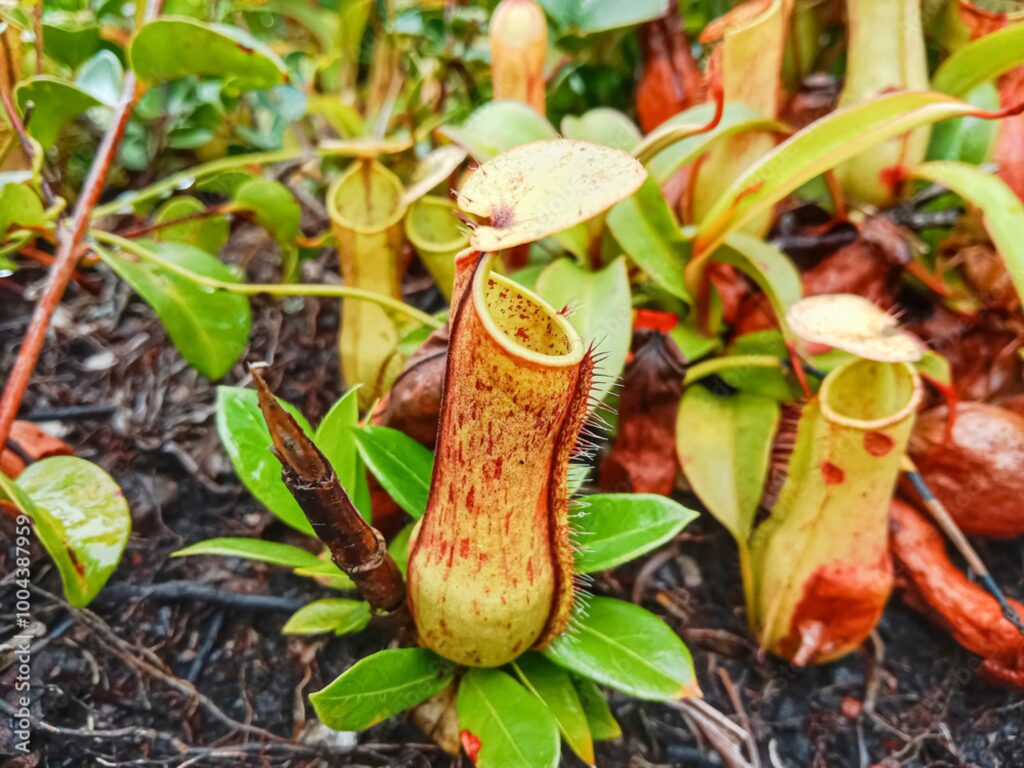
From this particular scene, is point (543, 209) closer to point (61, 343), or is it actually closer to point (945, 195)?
point (945, 195)

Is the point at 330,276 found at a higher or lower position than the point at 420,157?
lower

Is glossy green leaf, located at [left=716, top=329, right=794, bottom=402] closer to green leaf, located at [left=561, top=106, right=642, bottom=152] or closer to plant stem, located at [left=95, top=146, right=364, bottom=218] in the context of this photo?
green leaf, located at [left=561, top=106, right=642, bottom=152]

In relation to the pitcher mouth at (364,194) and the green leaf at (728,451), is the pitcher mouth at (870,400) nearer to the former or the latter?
the green leaf at (728,451)

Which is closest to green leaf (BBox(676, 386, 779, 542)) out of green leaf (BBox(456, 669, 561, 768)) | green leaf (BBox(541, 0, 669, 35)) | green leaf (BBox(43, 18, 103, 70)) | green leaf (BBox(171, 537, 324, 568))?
green leaf (BBox(456, 669, 561, 768))

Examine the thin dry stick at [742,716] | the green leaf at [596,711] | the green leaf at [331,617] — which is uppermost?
the green leaf at [331,617]

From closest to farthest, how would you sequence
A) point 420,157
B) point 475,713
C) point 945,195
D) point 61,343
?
point 475,713, point 945,195, point 61,343, point 420,157

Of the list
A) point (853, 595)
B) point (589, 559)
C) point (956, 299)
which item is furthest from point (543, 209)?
point (956, 299)

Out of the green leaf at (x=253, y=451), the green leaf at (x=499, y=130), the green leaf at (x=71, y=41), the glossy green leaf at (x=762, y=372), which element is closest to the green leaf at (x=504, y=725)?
the green leaf at (x=253, y=451)
